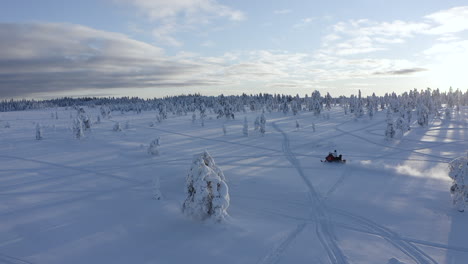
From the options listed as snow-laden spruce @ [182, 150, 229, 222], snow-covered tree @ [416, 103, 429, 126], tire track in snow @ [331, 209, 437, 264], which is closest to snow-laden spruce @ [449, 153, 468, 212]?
tire track in snow @ [331, 209, 437, 264]

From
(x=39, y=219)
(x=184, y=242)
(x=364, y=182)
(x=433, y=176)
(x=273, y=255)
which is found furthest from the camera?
(x=433, y=176)

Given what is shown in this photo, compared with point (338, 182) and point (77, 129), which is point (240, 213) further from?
point (77, 129)

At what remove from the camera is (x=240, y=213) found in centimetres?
1462

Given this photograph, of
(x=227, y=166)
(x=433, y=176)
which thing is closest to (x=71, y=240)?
(x=227, y=166)

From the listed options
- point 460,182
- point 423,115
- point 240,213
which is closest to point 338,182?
point 460,182

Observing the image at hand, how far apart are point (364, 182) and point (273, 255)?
13.6m

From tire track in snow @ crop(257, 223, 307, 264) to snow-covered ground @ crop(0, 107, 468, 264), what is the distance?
44 mm

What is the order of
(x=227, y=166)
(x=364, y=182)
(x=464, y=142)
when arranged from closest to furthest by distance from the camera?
(x=364, y=182)
(x=227, y=166)
(x=464, y=142)

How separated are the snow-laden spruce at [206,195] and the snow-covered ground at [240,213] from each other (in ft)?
1.87

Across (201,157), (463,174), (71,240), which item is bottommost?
(71,240)

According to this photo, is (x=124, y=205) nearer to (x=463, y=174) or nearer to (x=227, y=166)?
(x=227, y=166)

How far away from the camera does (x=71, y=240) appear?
1166 cm

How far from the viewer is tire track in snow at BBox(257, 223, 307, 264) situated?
9.94m

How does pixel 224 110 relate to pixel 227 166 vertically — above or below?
above
